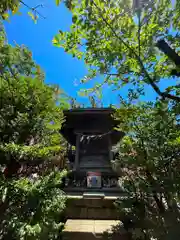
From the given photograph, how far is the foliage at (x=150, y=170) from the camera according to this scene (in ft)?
9.78

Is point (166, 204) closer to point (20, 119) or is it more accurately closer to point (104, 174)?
point (104, 174)

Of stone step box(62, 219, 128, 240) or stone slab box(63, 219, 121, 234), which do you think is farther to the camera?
stone slab box(63, 219, 121, 234)

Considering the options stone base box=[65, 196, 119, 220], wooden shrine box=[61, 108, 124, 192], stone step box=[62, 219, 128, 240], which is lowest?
stone step box=[62, 219, 128, 240]

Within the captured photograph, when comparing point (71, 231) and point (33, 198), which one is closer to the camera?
point (33, 198)

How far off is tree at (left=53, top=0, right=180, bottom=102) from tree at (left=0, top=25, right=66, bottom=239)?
141 cm

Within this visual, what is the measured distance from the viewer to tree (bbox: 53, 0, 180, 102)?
2711 mm

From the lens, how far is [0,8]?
2.14 m

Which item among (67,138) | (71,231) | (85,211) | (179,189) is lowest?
(71,231)

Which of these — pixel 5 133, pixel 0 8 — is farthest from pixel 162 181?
pixel 0 8

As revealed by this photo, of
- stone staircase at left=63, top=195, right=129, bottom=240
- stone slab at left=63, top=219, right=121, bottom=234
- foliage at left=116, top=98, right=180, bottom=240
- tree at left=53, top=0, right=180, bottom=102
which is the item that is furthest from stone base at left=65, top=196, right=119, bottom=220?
tree at left=53, top=0, right=180, bottom=102

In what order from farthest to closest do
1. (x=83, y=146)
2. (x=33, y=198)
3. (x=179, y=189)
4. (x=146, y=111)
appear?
(x=83, y=146) → (x=146, y=111) → (x=179, y=189) → (x=33, y=198)

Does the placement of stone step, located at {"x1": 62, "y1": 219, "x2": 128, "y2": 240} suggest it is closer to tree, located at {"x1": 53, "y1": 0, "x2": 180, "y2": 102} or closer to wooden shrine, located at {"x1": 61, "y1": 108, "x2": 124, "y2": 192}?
wooden shrine, located at {"x1": 61, "y1": 108, "x2": 124, "y2": 192}

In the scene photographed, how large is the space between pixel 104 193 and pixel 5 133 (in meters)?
3.29

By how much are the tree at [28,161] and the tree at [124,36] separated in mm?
1409
